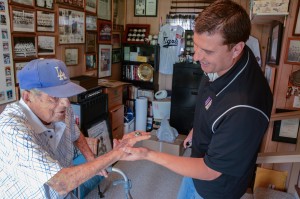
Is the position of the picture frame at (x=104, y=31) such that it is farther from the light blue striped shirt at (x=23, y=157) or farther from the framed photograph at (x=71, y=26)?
the light blue striped shirt at (x=23, y=157)

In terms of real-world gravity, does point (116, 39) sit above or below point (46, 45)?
above

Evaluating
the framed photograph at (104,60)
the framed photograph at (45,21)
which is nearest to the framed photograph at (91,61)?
the framed photograph at (104,60)

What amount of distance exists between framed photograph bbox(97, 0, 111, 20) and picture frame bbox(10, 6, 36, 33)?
1.26 metres

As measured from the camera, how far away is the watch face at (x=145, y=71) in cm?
407

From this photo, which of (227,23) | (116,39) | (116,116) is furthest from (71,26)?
(227,23)

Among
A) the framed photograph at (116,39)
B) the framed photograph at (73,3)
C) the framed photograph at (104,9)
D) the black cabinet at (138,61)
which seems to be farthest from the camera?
the black cabinet at (138,61)

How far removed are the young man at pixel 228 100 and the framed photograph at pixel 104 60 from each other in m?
2.70

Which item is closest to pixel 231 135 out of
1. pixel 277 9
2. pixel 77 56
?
pixel 277 9

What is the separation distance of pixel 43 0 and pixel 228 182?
7.73 ft

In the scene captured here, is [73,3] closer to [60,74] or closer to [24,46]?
[24,46]

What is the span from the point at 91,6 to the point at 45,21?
2.97 ft

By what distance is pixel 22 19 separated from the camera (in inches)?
87.0

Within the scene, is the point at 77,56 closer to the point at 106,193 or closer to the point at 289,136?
the point at 106,193

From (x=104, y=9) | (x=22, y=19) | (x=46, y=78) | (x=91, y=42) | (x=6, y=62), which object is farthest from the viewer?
(x=104, y=9)
